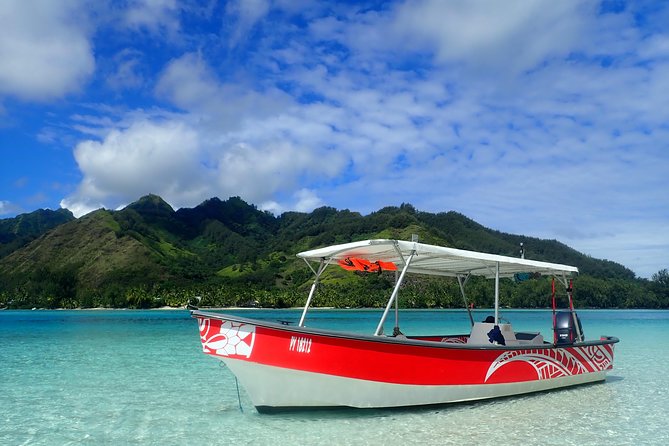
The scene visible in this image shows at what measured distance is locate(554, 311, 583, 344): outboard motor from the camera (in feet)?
38.0

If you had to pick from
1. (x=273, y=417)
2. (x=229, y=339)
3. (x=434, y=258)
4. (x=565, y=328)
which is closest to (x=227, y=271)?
(x=565, y=328)

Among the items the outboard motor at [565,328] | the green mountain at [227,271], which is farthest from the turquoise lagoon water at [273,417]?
the green mountain at [227,271]

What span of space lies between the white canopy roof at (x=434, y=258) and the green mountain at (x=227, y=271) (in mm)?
74430

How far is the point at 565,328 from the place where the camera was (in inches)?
459

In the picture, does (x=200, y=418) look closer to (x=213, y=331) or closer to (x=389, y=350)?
(x=213, y=331)

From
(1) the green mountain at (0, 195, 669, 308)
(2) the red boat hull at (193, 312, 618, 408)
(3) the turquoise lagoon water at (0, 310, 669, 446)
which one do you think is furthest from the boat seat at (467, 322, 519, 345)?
(1) the green mountain at (0, 195, 669, 308)

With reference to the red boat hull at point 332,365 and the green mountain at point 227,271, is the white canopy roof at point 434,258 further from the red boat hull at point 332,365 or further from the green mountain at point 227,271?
the green mountain at point 227,271

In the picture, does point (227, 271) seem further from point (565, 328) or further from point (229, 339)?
point (229, 339)

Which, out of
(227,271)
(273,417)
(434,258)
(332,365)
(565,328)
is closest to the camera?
(332,365)

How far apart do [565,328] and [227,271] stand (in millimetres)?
144133

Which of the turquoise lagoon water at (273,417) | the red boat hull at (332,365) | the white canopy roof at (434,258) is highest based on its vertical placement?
the white canopy roof at (434,258)

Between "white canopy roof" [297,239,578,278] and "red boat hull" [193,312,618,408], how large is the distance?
1561mm

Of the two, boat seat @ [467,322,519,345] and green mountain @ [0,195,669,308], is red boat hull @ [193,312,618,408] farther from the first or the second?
green mountain @ [0,195,669,308]

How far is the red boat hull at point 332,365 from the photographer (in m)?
8.23
